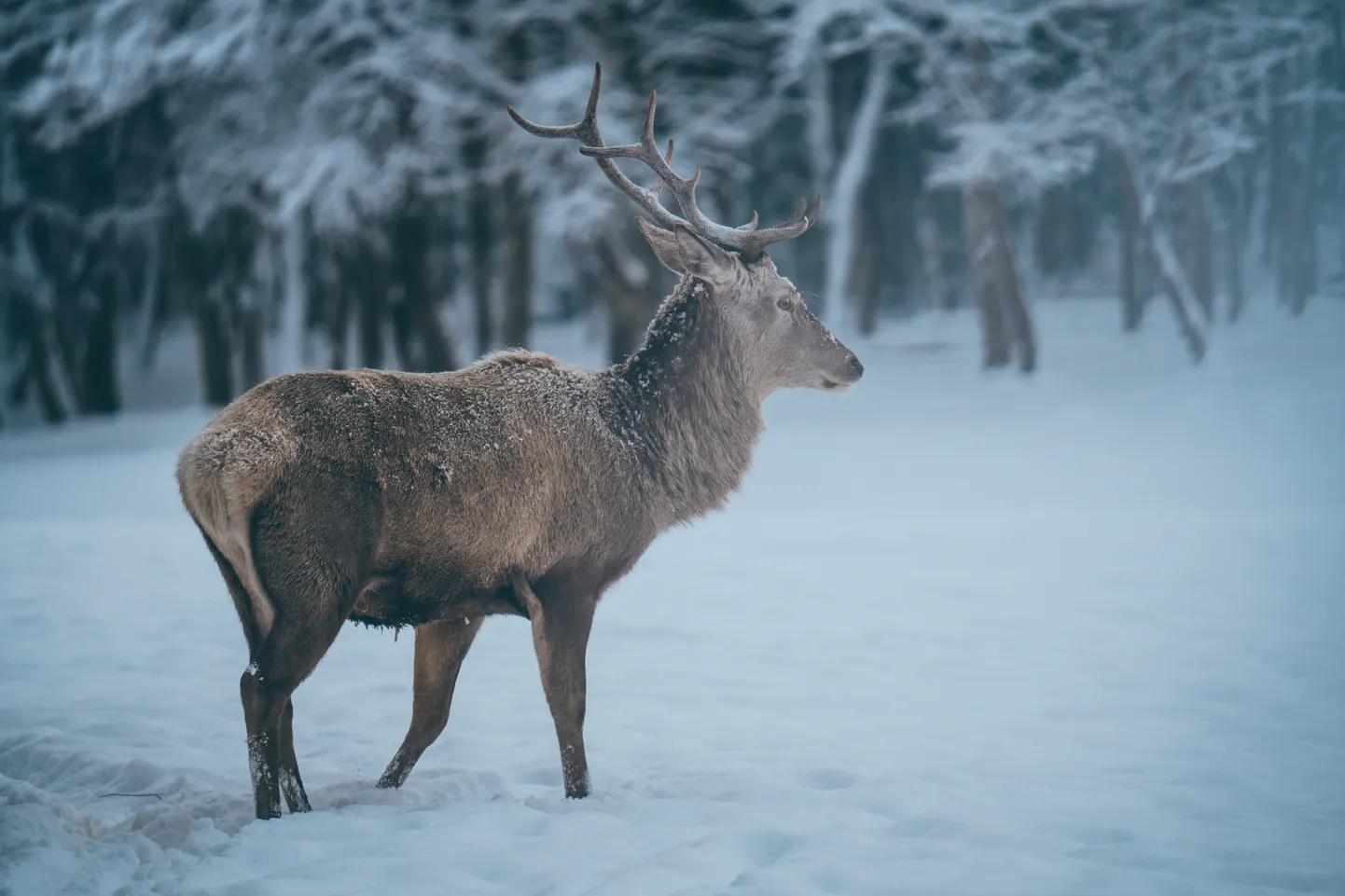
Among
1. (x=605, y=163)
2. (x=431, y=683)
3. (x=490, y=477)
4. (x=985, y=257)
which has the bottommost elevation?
(x=431, y=683)

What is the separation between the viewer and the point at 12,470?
17297mm

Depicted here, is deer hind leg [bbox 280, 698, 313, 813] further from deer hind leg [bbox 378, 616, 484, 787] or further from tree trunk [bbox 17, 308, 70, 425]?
tree trunk [bbox 17, 308, 70, 425]

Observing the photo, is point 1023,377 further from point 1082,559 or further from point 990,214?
point 1082,559

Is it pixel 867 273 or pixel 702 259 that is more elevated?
pixel 702 259

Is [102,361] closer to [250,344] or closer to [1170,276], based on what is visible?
[250,344]

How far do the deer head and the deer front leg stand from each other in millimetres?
1437

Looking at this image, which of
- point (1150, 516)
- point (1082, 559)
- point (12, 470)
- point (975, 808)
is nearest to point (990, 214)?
point (1150, 516)

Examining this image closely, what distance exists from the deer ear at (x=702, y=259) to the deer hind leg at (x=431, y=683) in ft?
5.58

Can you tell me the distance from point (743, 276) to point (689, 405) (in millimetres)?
615

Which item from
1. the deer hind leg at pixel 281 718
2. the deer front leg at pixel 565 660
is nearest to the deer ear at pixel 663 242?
the deer front leg at pixel 565 660

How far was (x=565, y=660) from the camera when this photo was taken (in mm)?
4680

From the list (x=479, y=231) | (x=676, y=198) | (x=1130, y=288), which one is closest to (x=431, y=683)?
(x=676, y=198)

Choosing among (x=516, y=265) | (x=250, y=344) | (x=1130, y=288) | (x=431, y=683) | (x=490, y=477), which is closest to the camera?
(x=490, y=477)

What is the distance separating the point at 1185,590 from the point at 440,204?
15.6 metres
